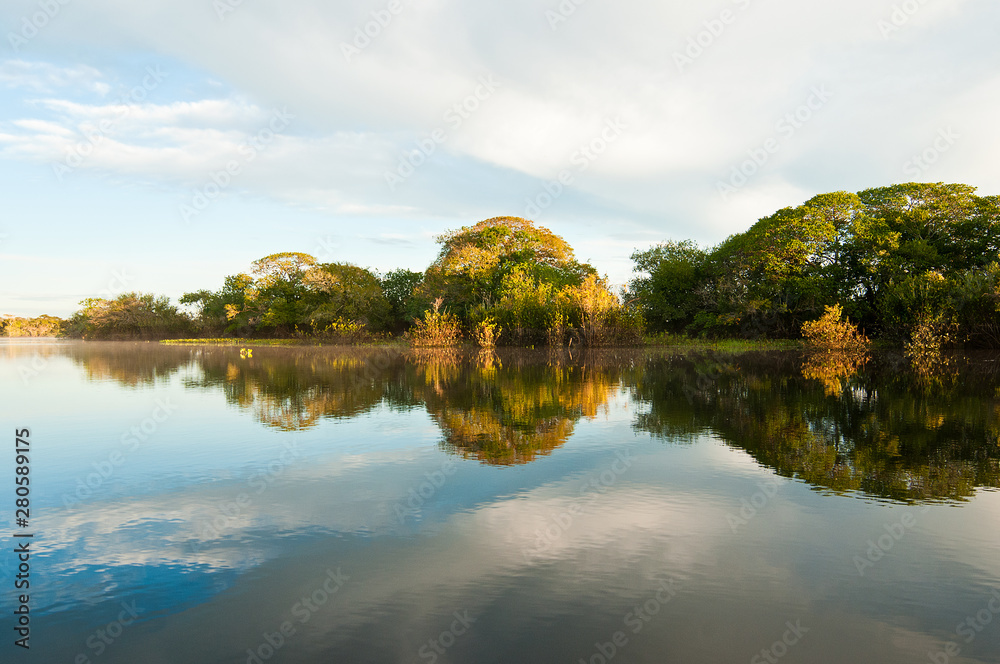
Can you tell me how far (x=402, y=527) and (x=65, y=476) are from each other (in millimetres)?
4711

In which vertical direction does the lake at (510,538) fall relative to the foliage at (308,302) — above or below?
below

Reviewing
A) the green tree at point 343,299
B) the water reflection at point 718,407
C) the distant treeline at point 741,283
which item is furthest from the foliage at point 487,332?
the green tree at point 343,299

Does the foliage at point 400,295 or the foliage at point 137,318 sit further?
the foliage at point 137,318
